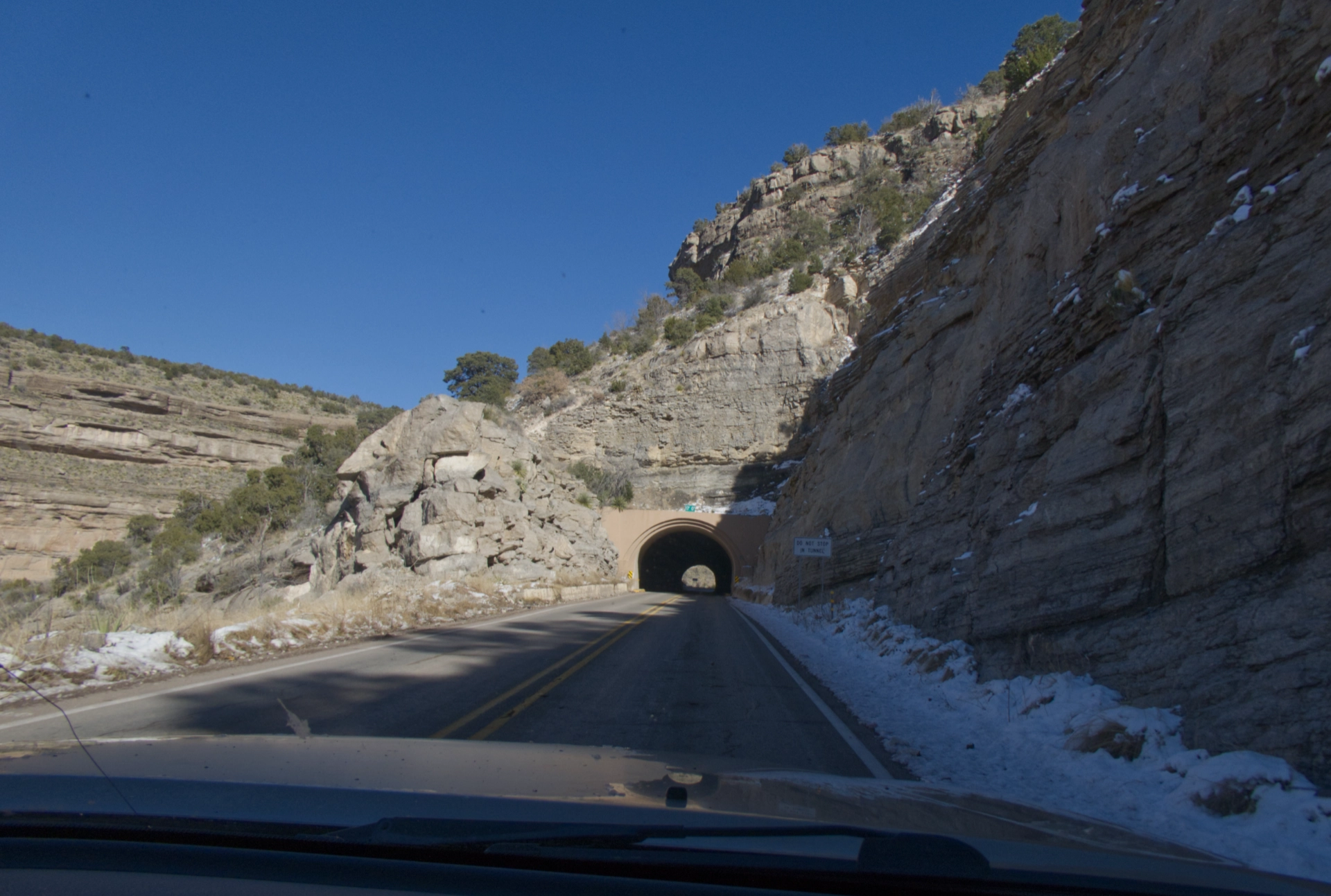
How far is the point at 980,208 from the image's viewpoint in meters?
19.0

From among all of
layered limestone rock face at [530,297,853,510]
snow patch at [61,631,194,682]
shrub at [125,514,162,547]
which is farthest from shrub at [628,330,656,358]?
snow patch at [61,631,194,682]

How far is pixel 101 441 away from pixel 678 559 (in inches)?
1619

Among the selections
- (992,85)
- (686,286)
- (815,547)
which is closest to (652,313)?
(686,286)

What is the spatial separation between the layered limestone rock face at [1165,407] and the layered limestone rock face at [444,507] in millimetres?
17440

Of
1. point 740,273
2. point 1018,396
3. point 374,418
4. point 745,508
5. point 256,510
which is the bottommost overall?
point 256,510

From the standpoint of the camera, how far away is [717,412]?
165ft

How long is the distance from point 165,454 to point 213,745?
189 ft

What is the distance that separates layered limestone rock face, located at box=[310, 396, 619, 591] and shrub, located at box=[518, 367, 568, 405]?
26.1 metres

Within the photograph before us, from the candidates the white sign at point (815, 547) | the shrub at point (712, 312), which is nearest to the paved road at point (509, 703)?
the white sign at point (815, 547)

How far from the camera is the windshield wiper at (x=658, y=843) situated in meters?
2.13

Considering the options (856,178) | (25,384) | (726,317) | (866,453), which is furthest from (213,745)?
(856,178)

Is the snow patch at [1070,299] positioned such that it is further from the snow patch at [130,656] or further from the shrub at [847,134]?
the shrub at [847,134]

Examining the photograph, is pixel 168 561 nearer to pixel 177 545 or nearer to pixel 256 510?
pixel 177 545

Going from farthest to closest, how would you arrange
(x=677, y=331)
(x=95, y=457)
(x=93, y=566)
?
(x=677, y=331), (x=95, y=457), (x=93, y=566)
